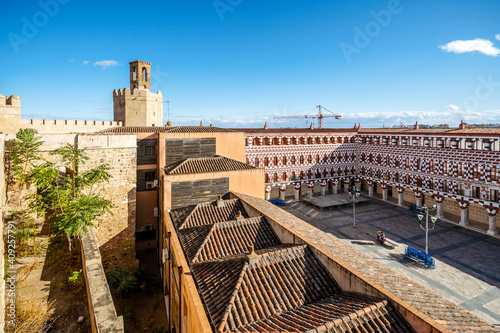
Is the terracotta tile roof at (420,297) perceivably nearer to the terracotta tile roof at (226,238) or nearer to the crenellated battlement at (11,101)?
the terracotta tile roof at (226,238)

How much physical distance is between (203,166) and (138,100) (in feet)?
72.9

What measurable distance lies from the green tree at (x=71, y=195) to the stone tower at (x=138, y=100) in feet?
65.4

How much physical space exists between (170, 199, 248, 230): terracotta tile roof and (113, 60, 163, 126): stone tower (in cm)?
2347

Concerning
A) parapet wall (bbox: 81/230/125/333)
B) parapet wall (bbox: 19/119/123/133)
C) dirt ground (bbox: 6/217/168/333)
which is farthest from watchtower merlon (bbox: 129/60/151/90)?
parapet wall (bbox: 81/230/125/333)

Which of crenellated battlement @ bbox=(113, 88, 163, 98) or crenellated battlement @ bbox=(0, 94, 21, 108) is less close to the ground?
crenellated battlement @ bbox=(113, 88, 163, 98)

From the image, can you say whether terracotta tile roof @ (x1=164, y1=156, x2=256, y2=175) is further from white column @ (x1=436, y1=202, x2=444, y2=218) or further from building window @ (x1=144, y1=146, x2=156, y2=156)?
white column @ (x1=436, y1=202, x2=444, y2=218)

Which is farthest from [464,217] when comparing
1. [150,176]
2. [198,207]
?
[150,176]

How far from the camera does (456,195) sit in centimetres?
2689

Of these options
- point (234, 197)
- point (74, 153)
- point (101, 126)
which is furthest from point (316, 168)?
point (74, 153)

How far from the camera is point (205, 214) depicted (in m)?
14.6

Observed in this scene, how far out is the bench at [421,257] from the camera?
18.5 meters

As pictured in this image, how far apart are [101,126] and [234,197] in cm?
2011

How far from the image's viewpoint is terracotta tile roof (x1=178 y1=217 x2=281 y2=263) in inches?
428

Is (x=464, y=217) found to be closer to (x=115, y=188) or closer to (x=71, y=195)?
(x=115, y=188)
